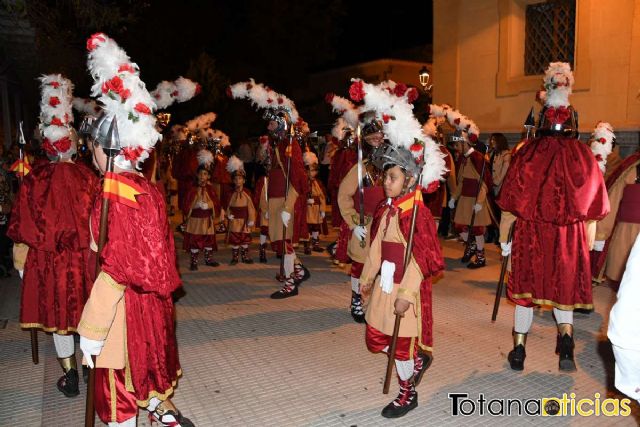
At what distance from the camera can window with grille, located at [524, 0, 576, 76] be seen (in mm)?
10367

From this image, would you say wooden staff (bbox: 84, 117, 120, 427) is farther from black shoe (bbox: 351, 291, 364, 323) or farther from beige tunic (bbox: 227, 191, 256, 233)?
beige tunic (bbox: 227, 191, 256, 233)

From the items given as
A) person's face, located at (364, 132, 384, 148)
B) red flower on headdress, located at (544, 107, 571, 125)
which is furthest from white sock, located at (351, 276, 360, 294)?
red flower on headdress, located at (544, 107, 571, 125)

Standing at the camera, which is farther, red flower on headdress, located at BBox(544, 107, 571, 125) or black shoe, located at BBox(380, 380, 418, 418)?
red flower on headdress, located at BBox(544, 107, 571, 125)

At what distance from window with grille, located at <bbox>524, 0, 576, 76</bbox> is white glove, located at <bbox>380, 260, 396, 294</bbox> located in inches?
334

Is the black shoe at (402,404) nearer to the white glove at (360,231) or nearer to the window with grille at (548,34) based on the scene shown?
the white glove at (360,231)

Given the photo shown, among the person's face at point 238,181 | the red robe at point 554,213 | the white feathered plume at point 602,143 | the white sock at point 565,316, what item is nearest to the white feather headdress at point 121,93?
the red robe at point 554,213

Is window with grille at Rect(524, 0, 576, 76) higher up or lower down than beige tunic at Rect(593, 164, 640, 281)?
higher up

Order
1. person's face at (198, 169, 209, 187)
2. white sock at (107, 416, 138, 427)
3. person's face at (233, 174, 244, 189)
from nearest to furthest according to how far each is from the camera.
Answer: white sock at (107, 416, 138, 427), person's face at (198, 169, 209, 187), person's face at (233, 174, 244, 189)

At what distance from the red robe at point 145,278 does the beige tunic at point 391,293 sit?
1.51 metres

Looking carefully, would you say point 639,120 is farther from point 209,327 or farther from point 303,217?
point 209,327

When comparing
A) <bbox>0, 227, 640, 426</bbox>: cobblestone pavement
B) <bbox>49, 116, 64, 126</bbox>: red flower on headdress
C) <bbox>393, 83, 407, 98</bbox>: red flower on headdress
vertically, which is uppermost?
<bbox>393, 83, 407, 98</bbox>: red flower on headdress

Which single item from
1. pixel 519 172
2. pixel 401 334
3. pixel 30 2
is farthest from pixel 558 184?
pixel 30 2

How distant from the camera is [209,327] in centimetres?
607

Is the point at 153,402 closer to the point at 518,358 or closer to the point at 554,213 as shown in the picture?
the point at 518,358
